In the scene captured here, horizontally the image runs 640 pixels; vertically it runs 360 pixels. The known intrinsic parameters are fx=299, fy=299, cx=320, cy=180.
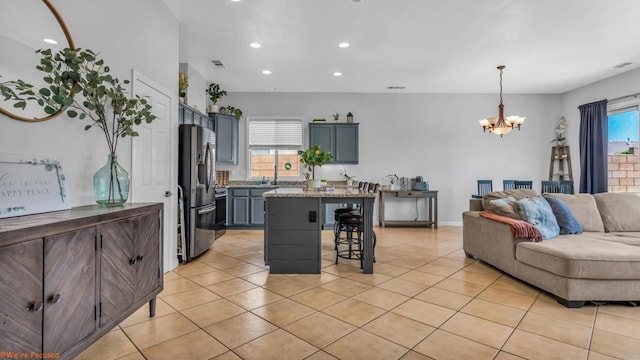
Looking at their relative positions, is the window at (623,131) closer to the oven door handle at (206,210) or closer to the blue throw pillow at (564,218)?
the blue throw pillow at (564,218)

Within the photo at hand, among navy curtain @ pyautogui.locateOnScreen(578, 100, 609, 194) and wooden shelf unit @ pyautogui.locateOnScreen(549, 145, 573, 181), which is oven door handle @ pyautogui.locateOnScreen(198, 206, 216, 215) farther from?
wooden shelf unit @ pyautogui.locateOnScreen(549, 145, 573, 181)

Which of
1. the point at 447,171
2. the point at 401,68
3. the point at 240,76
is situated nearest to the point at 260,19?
the point at 240,76

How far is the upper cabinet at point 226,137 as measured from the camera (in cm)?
592

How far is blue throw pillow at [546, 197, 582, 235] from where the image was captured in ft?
10.8

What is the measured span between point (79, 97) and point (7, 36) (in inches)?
21.5

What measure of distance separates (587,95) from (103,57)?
7.96m

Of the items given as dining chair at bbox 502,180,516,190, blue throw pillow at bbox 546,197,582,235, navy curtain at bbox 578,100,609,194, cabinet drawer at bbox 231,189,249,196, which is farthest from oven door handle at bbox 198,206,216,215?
navy curtain at bbox 578,100,609,194

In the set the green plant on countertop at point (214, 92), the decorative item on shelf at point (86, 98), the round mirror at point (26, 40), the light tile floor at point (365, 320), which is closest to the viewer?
the round mirror at point (26, 40)

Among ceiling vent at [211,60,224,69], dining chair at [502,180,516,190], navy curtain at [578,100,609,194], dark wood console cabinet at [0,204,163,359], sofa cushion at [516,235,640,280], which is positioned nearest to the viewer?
dark wood console cabinet at [0,204,163,359]

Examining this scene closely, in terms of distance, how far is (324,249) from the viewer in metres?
4.42

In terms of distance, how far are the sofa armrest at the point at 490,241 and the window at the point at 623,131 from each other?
381 cm

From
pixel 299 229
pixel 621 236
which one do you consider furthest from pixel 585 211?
pixel 299 229

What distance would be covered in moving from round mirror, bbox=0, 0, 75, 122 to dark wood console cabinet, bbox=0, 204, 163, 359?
604 millimetres

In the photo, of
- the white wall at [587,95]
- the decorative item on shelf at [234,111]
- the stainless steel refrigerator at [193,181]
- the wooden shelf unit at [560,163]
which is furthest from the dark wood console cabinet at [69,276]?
the wooden shelf unit at [560,163]
